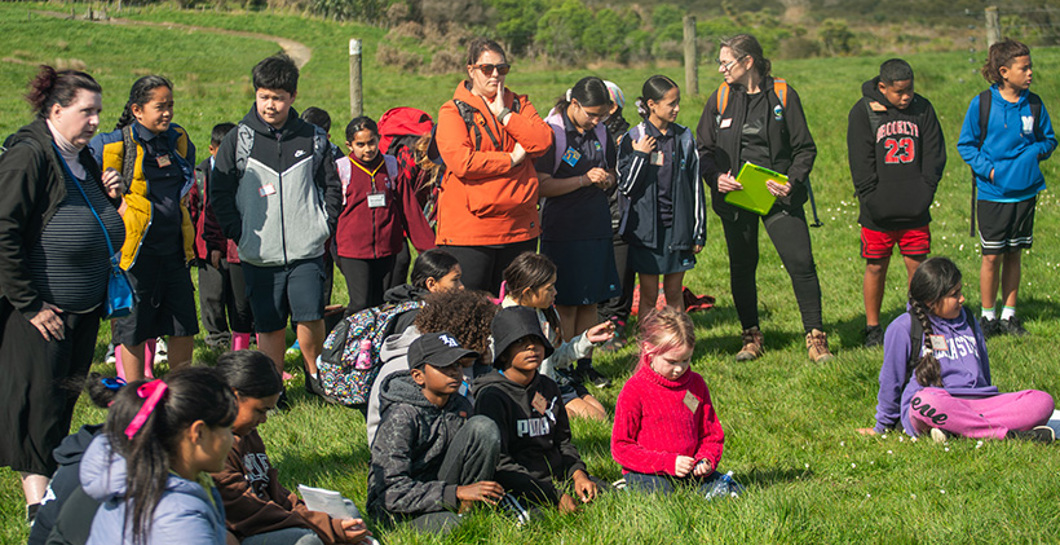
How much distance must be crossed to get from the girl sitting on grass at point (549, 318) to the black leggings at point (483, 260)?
900 mm

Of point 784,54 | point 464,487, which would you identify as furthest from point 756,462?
point 784,54

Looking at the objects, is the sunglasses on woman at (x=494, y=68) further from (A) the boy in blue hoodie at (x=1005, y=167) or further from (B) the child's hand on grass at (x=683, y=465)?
(A) the boy in blue hoodie at (x=1005, y=167)

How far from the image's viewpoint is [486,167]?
6.40 metres

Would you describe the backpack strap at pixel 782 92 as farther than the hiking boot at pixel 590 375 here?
Yes

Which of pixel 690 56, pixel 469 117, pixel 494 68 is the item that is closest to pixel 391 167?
pixel 469 117

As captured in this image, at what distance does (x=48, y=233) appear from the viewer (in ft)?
14.8

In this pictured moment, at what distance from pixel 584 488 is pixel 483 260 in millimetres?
2415

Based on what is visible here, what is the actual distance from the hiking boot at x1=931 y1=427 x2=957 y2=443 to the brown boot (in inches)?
83.6

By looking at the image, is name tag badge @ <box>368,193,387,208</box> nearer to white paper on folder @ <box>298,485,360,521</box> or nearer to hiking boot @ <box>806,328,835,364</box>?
hiking boot @ <box>806,328,835,364</box>

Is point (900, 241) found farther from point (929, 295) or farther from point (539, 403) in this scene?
point (539, 403)

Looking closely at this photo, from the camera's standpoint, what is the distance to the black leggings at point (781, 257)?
300 inches

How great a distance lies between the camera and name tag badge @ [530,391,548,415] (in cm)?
472

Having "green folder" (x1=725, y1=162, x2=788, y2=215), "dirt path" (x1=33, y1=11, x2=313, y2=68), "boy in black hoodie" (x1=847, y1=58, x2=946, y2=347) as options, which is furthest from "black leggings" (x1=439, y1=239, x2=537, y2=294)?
"dirt path" (x1=33, y1=11, x2=313, y2=68)

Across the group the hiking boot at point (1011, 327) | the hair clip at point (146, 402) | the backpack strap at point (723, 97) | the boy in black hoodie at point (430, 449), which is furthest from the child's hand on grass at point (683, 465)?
the hiking boot at point (1011, 327)
